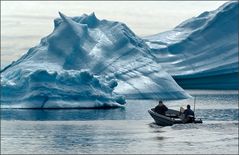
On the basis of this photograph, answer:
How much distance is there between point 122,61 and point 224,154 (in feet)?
111

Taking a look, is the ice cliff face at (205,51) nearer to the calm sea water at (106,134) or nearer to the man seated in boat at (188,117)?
the calm sea water at (106,134)

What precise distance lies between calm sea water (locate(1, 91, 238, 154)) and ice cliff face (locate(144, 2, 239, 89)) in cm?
2304

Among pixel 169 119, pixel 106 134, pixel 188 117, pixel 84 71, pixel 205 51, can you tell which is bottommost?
pixel 106 134

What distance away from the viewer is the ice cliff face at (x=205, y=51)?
67812 millimetres

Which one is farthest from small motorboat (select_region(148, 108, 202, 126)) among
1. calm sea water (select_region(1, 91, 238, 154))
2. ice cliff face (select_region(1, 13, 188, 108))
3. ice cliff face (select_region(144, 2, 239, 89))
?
ice cliff face (select_region(144, 2, 239, 89))

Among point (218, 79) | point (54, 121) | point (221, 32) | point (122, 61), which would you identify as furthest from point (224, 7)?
point (54, 121)

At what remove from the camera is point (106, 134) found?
31484 mm

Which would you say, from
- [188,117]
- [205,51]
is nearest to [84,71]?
[188,117]

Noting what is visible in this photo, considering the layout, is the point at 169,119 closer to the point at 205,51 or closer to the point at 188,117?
the point at 188,117

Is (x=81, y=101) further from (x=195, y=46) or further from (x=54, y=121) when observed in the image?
(x=195, y=46)

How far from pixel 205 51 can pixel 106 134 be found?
39151 mm

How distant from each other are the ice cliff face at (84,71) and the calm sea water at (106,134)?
2.25 meters

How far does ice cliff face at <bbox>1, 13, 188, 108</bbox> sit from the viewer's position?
46844 mm

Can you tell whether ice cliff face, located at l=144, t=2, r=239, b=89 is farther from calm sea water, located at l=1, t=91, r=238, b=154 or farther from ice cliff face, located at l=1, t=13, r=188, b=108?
calm sea water, located at l=1, t=91, r=238, b=154
